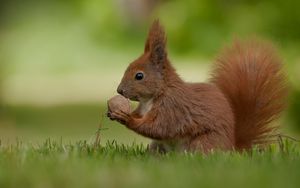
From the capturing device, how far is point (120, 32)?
1717cm

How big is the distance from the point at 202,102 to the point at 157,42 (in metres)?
0.40

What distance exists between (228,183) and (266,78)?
1.69m

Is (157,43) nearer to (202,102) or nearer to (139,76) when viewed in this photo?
(139,76)

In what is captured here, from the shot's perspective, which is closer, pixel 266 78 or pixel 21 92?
pixel 266 78

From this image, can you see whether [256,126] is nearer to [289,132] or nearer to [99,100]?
[289,132]

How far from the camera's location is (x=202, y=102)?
17.3 feet

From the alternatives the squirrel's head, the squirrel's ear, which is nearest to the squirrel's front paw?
the squirrel's head

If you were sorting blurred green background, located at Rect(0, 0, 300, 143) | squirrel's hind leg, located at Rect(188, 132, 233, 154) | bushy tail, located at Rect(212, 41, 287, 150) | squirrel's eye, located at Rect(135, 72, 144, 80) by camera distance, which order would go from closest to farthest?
squirrel's hind leg, located at Rect(188, 132, 233, 154)
squirrel's eye, located at Rect(135, 72, 144, 80)
bushy tail, located at Rect(212, 41, 287, 150)
blurred green background, located at Rect(0, 0, 300, 143)

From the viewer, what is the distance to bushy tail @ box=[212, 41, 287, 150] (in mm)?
5621

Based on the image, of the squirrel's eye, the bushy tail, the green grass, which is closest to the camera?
the green grass

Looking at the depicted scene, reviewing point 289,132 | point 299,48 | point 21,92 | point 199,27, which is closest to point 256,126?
point 289,132

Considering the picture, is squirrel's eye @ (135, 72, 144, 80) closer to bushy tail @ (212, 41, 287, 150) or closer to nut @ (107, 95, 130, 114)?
nut @ (107, 95, 130, 114)

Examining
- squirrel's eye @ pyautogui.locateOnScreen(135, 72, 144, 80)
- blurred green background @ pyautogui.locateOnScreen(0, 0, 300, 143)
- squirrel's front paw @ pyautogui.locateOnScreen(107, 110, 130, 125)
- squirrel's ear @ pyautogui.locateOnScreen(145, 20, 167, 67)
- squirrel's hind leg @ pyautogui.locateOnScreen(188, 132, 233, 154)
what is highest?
blurred green background @ pyautogui.locateOnScreen(0, 0, 300, 143)

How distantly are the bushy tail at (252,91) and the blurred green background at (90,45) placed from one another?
567 cm
